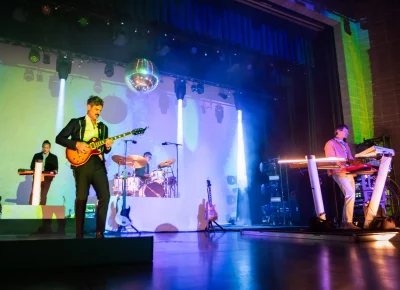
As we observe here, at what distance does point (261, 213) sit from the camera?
9836 mm

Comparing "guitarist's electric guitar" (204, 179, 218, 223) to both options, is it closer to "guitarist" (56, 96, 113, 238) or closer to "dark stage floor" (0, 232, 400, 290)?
"guitarist" (56, 96, 113, 238)

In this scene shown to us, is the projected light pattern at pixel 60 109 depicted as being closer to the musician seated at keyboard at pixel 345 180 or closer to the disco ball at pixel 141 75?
the disco ball at pixel 141 75

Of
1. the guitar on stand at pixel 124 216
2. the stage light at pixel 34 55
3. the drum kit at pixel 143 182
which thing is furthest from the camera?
the stage light at pixel 34 55

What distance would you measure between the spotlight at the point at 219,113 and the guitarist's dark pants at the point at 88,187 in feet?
25.6

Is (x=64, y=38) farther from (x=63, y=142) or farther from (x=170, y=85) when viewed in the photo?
(x=63, y=142)

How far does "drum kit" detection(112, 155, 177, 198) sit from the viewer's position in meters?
6.57

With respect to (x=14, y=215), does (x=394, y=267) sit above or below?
below

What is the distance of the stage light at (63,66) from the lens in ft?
26.8

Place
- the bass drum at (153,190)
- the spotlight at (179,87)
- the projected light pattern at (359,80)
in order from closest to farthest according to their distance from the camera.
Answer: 1. the projected light pattern at (359,80)
2. the bass drum at (153,190)
3. the spotlight at (179,87)

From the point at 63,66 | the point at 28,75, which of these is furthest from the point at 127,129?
the point at 28,75

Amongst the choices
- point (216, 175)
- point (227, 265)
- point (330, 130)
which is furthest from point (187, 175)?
point (227, 265)

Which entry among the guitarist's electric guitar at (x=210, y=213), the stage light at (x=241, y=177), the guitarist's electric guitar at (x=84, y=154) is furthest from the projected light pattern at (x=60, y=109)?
the guitarist's electric guitar at (x=84, y=154)

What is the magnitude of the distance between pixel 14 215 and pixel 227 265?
9.87 feet

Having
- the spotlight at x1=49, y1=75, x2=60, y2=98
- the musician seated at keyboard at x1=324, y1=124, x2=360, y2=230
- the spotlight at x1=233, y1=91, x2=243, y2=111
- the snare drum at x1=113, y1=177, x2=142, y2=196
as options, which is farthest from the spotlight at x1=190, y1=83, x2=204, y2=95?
the musician seated at keyboard at x1=324, y1=124, x2=360, y2=230
